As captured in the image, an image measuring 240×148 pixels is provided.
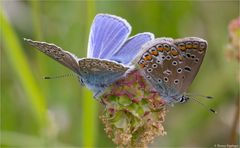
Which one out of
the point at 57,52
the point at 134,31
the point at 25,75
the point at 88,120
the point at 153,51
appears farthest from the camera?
the point at 134,31

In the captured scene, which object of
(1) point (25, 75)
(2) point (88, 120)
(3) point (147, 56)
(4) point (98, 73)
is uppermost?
(3) point (147, 56)

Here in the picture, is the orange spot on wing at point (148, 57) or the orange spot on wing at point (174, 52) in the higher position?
the orange spot on wing at point (174, 52)

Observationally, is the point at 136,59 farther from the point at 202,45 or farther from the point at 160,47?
the point at 202,45

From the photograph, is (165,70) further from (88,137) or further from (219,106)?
(219,106)

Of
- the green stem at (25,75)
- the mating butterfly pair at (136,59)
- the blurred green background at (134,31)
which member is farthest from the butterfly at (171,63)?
the blurred green background at (134,31)

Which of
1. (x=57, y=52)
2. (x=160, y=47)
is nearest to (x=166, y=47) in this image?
(x=160, y=47)

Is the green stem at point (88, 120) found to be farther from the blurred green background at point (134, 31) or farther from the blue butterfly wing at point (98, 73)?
the blurred green background at point (134, 31)
